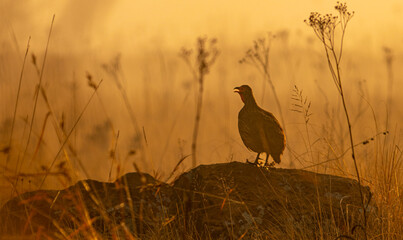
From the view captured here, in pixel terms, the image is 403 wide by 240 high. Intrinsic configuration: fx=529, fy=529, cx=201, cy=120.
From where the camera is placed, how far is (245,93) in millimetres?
5809

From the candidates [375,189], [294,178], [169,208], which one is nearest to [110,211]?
[169,208]

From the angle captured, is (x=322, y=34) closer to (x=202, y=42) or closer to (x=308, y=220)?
(x=202, y=42)

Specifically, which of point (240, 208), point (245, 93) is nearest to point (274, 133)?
point (245, 93)

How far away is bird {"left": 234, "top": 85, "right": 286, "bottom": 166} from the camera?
5379mm

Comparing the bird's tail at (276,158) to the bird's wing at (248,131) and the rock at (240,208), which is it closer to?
the bird's wing at (248,131)

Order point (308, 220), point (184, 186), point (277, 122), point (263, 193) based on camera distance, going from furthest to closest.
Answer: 1. point (277, 122)
2. point (184, 186)
3. point (263, 193)
4. point (308, 220)

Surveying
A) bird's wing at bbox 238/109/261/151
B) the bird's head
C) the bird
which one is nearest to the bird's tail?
the bird

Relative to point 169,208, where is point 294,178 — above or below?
above

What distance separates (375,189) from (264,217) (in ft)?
4.22

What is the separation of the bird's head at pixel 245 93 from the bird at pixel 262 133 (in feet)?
0.64

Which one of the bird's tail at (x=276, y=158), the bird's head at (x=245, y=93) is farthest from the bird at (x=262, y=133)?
the bird's head at (x=245, y=93)

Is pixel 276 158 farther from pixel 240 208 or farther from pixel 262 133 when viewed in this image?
pixel 240 208

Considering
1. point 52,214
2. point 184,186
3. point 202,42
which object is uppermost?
point 202,42

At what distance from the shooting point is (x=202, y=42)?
91.6 inches
